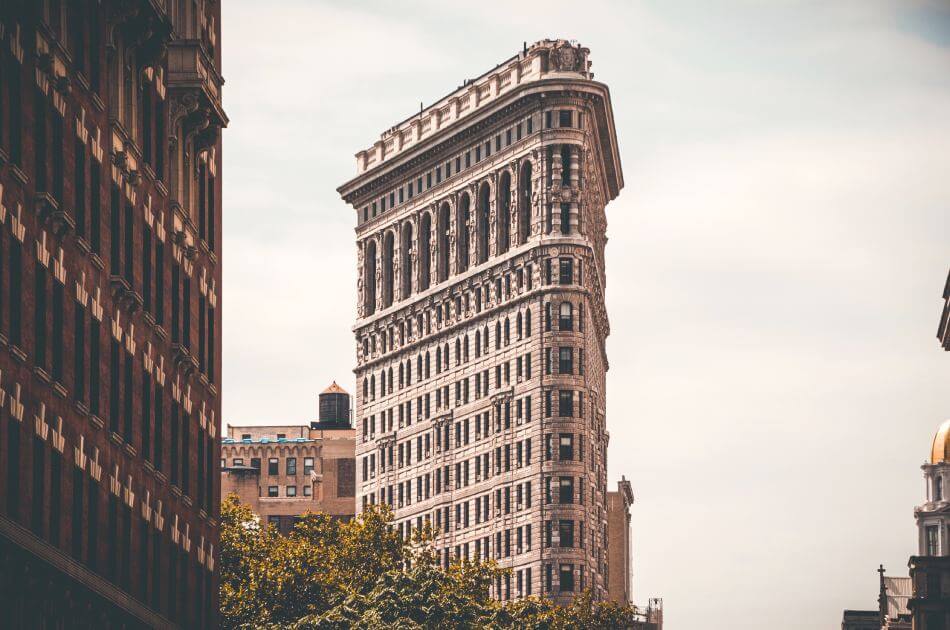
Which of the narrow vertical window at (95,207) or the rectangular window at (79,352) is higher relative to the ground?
the narrow vertical window at (95,207)

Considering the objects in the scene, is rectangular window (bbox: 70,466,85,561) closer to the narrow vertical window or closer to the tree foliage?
the narrow vertical window

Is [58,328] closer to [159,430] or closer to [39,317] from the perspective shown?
[39,317]

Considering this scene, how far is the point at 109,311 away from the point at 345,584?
164ft

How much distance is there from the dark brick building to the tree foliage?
51.4 ft

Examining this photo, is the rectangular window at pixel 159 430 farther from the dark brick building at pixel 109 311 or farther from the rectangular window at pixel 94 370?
the rectangular window at pixel 94 370

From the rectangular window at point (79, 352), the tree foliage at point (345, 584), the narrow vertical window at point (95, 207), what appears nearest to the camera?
the rectangular window at point (79, 352)

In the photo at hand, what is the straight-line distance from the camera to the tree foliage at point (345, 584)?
102m

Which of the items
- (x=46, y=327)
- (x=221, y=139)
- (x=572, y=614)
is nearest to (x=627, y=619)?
(x=572, y=614)

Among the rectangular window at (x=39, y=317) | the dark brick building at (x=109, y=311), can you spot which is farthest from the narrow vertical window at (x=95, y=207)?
the rectangular window at (x=39, y=317)

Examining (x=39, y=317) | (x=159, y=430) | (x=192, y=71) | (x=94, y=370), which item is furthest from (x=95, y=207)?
(x=192, y=71)

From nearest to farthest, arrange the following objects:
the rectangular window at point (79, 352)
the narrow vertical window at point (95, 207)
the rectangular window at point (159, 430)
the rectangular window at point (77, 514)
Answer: the rectangular window at point (77, 514) → the rectangular window at point (79, 352) → the narrow vertical window at point (95, 207) → the rectangular window at point (159, 430)

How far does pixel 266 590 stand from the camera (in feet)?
371

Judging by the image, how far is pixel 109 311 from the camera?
2712 inches

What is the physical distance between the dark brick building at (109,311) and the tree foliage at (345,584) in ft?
51.4
